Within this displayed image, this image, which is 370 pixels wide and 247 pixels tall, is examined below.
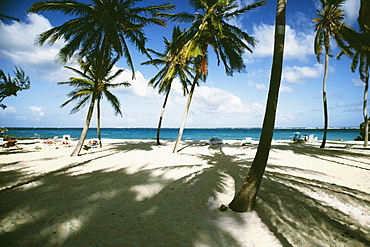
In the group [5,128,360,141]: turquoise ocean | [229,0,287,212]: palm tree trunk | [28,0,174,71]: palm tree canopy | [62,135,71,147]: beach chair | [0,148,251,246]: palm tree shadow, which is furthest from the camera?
[5,128,360,141]: turquoise ocean

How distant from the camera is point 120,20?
902 centimetres

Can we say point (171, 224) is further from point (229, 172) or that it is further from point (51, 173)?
point (51, 173)

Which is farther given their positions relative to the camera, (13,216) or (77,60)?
(77,60)

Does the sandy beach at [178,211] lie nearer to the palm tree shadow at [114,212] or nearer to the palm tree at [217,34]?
the palm tree shadow at [114,212]

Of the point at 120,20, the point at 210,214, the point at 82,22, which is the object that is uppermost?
the point at 120,20

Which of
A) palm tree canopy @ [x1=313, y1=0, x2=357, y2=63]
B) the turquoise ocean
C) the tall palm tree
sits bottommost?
the turquoise ocean

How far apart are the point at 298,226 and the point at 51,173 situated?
7.44 m

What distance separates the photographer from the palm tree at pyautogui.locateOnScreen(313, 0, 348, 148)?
38.5 feet

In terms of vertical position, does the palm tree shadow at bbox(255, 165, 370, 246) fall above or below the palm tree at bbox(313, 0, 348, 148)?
below

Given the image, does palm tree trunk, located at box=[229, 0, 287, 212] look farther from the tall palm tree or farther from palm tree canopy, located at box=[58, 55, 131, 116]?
palm tree canopy, located at box=[58, 55, 131, 116]

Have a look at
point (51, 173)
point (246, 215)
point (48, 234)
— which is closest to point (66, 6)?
point (51, 173)

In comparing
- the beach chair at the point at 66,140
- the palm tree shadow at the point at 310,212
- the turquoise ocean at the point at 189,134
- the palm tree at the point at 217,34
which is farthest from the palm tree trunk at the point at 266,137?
the turquoise ocean at the point at 189,134

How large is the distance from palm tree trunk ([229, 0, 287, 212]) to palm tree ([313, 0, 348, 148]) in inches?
486

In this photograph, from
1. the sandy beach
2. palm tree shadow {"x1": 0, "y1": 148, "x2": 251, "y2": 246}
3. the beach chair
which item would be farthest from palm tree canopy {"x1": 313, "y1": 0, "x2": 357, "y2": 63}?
the beach chair
